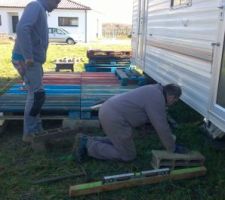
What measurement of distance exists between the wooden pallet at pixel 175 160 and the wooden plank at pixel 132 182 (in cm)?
12

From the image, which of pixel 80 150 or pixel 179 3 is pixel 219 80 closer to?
pixel 80 150

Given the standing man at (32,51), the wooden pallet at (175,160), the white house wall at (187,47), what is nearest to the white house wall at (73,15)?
the white house wall at (187,47)

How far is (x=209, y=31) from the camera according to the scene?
169 inches

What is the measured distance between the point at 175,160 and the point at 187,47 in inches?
71.8

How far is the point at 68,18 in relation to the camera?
35.4 m

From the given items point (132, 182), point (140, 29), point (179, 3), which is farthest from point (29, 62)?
point (140, 29)

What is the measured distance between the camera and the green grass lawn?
362 centimetres

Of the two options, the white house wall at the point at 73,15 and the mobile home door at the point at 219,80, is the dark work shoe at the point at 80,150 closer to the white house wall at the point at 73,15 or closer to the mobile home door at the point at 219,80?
the mobile home door at the point at 219,80

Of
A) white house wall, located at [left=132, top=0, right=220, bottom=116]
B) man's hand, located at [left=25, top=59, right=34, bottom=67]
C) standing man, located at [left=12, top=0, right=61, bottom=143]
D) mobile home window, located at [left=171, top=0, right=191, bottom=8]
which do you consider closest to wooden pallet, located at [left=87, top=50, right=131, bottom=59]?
white house wall, located at [left=132, top=0, right=220, bottom=116]

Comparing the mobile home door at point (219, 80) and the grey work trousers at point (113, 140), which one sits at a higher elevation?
the mobile home door at point (219, 80)

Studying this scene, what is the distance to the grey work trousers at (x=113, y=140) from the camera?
13.5 feet

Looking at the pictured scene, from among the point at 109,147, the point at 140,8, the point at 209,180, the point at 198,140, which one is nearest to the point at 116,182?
the point at 109,147

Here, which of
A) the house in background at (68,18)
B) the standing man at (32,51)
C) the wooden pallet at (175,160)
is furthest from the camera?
the house in background at (68,18)

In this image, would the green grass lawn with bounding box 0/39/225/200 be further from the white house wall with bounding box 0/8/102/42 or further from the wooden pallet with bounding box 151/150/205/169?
the white house wall with bounding box 0/8/102/42
